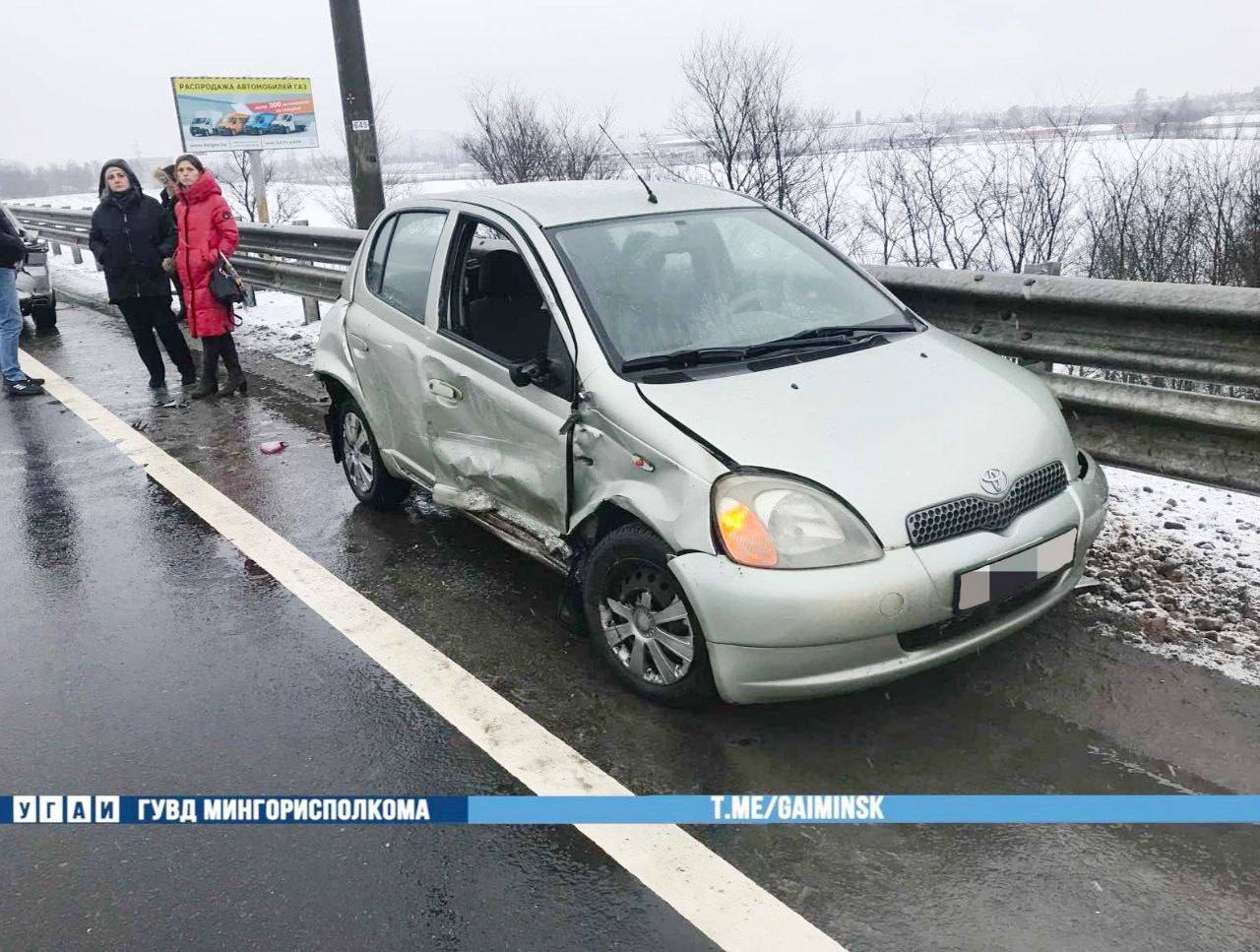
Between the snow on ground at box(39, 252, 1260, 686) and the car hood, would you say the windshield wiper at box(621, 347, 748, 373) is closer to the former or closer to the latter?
the car hood

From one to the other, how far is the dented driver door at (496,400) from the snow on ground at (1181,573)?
207 centimetres

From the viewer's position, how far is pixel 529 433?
149 inches

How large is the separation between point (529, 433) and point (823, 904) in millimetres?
1940

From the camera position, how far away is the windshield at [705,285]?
376 centimetres

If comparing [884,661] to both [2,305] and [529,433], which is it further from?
[2,305]

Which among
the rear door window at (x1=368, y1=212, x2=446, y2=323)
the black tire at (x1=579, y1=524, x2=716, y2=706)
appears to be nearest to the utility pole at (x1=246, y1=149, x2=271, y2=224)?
the rear door window at (x1=368, y1=212, x2=446, y2=323)

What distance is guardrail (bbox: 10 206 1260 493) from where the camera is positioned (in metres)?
3.86

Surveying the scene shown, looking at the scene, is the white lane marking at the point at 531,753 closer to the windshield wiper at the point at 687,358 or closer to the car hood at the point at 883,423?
the car hood at the point at 883,423

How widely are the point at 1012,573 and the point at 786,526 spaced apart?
71 cm

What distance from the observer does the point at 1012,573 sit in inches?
122

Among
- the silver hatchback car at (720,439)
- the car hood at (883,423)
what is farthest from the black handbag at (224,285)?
the car hood at (883,423)

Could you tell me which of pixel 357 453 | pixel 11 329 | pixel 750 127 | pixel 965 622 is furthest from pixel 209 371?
pixel 750 127

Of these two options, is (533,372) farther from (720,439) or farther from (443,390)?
(720,439)

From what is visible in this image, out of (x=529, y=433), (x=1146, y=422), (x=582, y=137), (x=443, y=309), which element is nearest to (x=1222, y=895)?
(x=1146, y=422)
